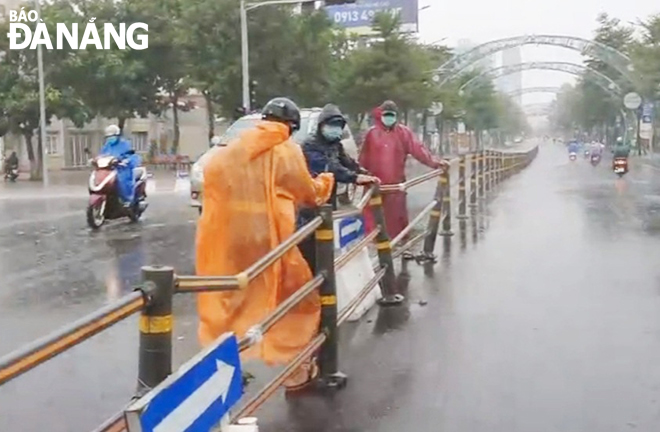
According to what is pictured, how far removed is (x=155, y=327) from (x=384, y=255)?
16.5ft

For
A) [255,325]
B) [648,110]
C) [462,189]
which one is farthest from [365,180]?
[648,110]

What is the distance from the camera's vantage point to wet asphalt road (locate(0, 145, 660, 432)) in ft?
17.5

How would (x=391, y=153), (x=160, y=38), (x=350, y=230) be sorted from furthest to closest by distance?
(x=160, y=38) < (x=391, y=153) < (x=350, y=230)

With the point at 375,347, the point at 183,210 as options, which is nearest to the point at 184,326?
the point at 375,347

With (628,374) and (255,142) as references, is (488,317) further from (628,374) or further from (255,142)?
(255,142)

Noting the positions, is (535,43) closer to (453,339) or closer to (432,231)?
(432,231)

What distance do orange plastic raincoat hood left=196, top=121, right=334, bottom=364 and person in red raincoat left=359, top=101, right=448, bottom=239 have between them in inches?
196

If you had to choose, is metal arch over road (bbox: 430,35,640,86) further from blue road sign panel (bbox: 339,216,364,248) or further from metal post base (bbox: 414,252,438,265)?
blue road sign panel (bbox: 339,216,364,248)

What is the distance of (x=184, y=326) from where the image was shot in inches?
306

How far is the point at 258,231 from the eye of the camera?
5.63 metres

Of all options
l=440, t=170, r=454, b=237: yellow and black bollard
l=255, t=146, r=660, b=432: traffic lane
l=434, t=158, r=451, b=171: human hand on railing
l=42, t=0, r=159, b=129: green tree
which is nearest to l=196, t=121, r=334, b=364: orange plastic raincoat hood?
l=255, t=146, r=660, b=432: traffic lane

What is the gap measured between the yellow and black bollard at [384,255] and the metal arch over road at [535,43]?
187 feet

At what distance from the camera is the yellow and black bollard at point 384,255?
26.3 ft

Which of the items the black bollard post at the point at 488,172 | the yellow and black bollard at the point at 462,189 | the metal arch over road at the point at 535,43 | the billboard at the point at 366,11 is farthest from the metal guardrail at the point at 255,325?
→ the billboard at the point at 366,11
